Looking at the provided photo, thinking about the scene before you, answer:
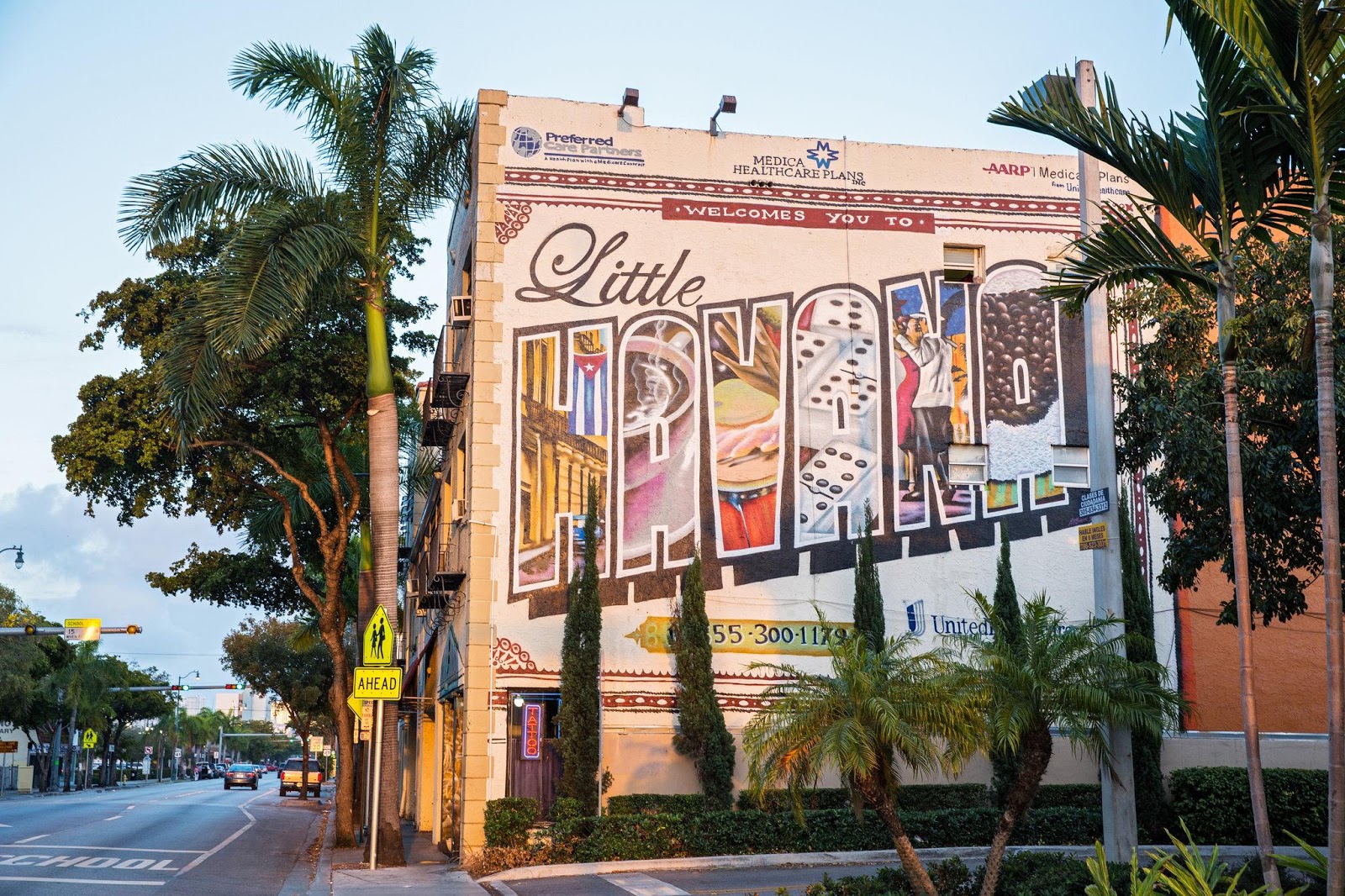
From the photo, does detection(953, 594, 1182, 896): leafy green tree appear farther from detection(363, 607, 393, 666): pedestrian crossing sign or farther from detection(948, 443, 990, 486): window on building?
detection(948, 443, 990, 486): window on building

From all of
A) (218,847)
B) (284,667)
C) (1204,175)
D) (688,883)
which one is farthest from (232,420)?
(284,667)

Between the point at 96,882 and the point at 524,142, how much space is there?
14054mm

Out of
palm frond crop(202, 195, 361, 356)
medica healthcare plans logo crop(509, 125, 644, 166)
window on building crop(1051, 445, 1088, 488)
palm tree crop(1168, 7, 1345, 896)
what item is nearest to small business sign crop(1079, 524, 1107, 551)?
palm tree crop(1168, 7, 1345, 896)

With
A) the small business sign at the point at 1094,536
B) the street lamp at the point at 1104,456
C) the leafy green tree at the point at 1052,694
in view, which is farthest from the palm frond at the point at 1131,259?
the leafy green tree at the point at 1052,694

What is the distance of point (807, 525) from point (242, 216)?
37.6 ft

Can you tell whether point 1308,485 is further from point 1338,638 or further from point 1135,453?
point 1338,638

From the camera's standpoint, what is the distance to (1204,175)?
1123 centimetres

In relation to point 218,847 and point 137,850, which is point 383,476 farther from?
point 218,847

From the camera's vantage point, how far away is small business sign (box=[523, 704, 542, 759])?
21.7 metres

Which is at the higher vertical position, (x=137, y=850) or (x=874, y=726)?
(x=874, y=726)

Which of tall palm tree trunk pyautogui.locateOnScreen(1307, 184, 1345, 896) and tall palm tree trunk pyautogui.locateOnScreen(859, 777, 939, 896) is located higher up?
tall palm tree trunk pyautogui.locateOnScreen(1307, 184, 1345, 896)

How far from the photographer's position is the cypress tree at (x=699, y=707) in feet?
70.4

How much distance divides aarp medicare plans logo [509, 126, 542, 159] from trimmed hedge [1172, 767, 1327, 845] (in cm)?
1607

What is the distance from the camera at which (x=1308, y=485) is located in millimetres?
12984
